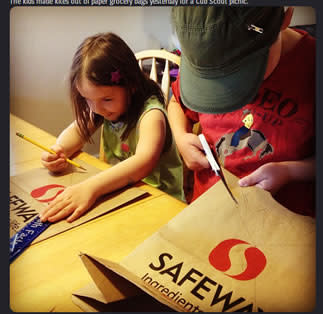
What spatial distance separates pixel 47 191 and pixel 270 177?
36 centimetres

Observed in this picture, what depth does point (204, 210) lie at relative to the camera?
1.34ft

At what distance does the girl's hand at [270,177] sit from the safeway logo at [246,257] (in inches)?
3.5

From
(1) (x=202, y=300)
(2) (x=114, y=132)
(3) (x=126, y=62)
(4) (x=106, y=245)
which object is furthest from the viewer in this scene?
(2) (x=114, y=132)

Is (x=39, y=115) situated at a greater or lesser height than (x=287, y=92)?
lesser

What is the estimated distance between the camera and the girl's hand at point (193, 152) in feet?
1.79

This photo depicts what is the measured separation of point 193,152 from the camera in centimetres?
56

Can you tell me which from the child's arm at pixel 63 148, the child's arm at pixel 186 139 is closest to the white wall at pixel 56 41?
the child's arm at pixel 63 148

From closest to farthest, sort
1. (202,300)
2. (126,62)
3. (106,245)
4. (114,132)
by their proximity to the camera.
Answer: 1. (202,300)
2. (106,245)
3. (126,62)
4. (114,132)

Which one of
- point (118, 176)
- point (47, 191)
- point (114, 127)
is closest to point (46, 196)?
point (47, 191)

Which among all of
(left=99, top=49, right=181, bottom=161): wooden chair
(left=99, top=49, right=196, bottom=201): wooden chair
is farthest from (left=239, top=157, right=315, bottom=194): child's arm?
(left=99, top=49, right=181, bottom=161): wooden chair

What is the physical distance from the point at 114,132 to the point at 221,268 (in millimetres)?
429

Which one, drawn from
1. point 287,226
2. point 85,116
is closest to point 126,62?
point 85,116

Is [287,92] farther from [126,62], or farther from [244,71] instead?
[126,62]

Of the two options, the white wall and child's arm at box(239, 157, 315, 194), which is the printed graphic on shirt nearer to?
child's arm at box(239, 157, 315, 194)
